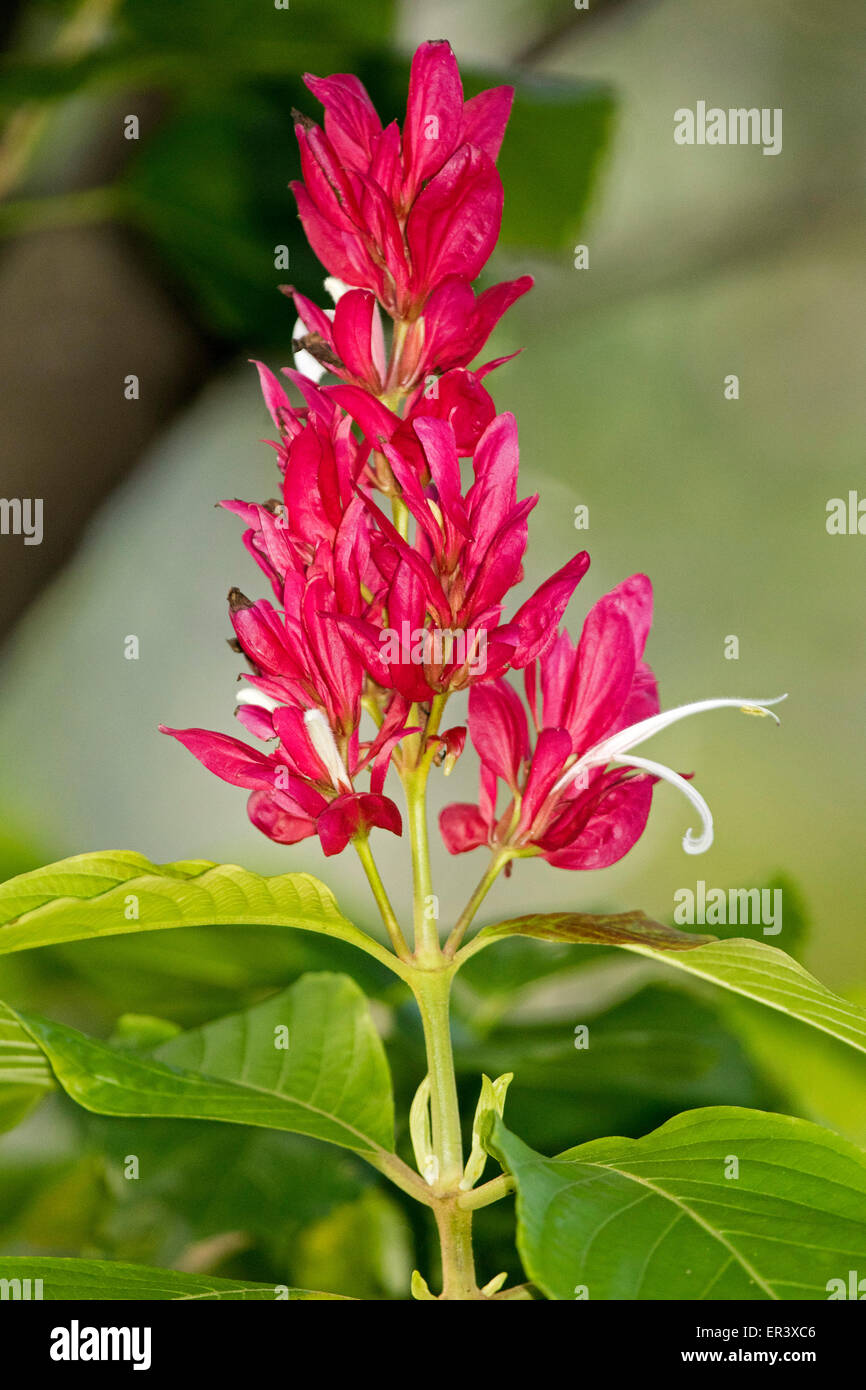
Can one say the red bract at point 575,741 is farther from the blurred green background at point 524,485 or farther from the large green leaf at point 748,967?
the blurred green background at point 524,485

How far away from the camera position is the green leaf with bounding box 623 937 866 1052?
12.6 inches

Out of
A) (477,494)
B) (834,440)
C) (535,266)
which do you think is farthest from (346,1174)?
(834,440)

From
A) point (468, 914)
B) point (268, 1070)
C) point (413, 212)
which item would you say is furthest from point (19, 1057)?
point (413, 212)

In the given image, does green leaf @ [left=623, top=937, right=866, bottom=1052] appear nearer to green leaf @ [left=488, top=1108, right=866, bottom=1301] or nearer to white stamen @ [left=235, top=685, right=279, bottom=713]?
green leaf @ [left=488, top=1108, right=866, bottom=1301]

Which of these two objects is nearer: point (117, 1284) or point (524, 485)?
point (117, 1284)

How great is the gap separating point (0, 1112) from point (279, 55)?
0.78m

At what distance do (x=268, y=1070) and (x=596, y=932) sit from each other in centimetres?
15

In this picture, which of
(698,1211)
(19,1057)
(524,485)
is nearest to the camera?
(698,1211)

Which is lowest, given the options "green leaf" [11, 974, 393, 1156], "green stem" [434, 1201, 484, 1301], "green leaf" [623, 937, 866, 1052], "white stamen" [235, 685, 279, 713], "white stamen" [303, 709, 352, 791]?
"green stem" [434, 1201, 484, 1301]

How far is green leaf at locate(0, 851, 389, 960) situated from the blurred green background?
0.26 m

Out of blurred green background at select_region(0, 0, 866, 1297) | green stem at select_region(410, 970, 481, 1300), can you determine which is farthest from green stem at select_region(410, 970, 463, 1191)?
blurred green background at select_region(0, 0, 866, 1297)

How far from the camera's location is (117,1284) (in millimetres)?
333

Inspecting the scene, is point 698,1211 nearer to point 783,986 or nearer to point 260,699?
point 783,986

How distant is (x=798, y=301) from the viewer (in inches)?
89.4
